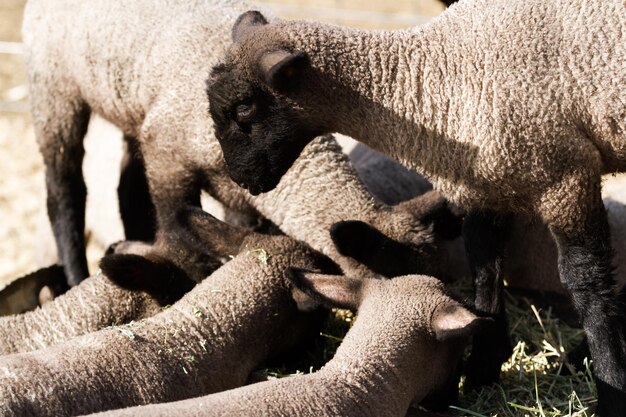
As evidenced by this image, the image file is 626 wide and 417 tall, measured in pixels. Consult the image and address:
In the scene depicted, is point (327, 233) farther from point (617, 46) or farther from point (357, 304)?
point (617, 46)

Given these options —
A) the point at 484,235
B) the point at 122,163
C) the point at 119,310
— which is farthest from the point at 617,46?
the point at 122,163

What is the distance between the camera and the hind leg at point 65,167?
717cm

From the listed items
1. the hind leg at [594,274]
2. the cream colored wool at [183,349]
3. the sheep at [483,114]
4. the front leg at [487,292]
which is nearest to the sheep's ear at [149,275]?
the cream colored wool at [183,349]

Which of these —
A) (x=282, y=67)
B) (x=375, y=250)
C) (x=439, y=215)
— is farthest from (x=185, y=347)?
(x=439, y=215)

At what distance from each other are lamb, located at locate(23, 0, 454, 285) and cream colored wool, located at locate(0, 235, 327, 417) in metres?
0.52

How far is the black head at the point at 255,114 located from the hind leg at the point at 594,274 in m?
1.36

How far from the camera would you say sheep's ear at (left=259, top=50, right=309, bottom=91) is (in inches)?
195

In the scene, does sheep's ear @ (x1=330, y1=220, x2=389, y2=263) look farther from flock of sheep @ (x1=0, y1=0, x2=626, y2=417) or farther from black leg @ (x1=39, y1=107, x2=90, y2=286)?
black leg @ (x1=39, y1=107, x2=90, y2=286)

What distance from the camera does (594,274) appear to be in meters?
4.92

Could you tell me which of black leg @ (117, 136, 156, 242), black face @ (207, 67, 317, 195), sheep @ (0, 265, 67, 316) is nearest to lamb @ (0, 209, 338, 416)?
black face @ (207, 67, 317, 195)

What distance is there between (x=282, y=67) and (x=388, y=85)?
61 cm

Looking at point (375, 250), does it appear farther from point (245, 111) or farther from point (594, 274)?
point (594, 274)

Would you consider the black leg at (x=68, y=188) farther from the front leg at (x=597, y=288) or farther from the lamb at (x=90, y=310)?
the front leg at (x=597, y=288)

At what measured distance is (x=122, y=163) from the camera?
7.76 m
